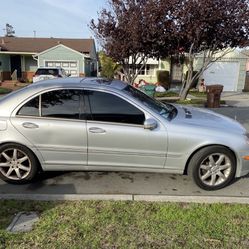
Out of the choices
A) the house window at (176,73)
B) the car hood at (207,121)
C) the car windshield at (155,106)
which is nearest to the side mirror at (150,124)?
the car windshield at (155,106)

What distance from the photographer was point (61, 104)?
14.5 feet

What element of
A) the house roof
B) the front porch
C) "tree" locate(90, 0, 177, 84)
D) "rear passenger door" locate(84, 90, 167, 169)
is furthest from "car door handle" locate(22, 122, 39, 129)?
the house roof

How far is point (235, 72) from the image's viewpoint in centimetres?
2169

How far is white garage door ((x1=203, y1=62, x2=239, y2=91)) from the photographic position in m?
21.5

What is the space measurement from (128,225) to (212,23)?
1039 cm

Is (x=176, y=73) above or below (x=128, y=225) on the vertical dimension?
above

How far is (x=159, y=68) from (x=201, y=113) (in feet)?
62.8

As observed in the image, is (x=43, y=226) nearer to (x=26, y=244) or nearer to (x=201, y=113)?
(x=26, y=244)

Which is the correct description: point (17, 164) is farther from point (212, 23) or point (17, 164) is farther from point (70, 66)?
point (70, 66)

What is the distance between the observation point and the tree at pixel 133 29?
1188 cm

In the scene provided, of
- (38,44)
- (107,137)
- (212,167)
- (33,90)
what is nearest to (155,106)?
(107,137)

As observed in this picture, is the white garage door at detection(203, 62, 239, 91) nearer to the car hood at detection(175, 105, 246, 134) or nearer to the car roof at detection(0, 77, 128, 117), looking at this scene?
the car hood at detection(175, 105, 246, 134)

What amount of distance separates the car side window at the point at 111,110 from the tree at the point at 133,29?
27.2 feet

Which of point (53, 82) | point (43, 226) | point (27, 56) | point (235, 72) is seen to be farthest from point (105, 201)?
point (27, 56)
